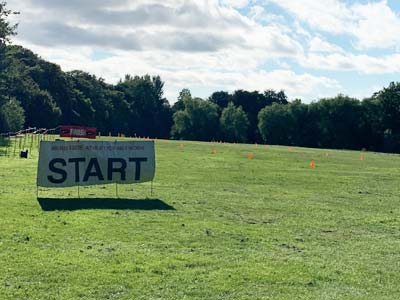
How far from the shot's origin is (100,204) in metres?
17.8

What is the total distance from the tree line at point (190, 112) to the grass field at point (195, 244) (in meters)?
56.5

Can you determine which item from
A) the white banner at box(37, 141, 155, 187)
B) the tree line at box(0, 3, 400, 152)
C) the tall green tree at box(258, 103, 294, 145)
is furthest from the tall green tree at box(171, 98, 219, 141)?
the white banner at box(37, 141, 155, 187)

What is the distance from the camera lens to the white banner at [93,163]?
18406 mm

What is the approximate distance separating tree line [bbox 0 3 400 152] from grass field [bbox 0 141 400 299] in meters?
56.5

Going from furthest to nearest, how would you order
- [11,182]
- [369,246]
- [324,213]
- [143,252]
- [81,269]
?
[11,182], [324,213], [369,246], [143,252], [81,269]

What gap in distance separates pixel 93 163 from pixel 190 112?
114203 mm

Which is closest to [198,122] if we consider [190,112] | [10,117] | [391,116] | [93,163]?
[190,112]

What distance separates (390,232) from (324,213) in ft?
10.5

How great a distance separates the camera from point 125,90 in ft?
518

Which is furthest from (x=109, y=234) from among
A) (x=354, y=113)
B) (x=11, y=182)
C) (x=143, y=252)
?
(x=354, y=113)

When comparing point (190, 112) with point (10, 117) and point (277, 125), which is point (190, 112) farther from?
point (10, 117)

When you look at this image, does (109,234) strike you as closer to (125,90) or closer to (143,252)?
(143,252)

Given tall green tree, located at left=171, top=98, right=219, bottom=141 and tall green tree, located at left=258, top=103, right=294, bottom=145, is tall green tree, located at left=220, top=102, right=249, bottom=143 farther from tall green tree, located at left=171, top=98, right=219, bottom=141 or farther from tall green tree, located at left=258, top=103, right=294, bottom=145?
tall green tree, located at left=258, top=103, right=294, bottom=145

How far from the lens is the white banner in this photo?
1841 cm
